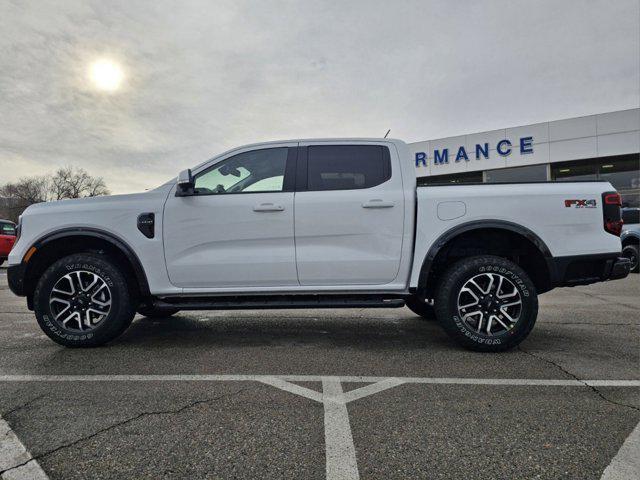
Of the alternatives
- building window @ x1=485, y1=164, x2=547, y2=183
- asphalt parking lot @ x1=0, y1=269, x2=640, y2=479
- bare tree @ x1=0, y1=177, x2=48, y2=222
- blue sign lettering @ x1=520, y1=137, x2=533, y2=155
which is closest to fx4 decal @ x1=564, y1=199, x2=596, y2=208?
asphalt parking lot @ x1=0, y1=269, x2=640, y2=479

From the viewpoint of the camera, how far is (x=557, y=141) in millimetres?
19359

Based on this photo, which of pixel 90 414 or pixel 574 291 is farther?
pixel 574 291

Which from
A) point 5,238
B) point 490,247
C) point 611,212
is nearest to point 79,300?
point 490,247

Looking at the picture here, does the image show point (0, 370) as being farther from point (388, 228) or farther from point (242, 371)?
point (388, 228)

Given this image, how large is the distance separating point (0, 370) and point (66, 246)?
1.28 metres

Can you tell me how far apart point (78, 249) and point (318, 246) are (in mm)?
2422

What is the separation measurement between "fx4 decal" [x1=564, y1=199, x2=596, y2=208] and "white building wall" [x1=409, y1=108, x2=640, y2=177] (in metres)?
14.6

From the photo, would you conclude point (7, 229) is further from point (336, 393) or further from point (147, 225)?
point (336, 393)

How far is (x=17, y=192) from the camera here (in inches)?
2980

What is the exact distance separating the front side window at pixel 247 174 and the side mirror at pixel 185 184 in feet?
0.25

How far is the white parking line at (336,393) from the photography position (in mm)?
1860

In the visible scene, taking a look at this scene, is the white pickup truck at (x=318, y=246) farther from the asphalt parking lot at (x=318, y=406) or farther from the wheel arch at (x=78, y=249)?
→ the asphalt parking lot at (x=318, y=406)

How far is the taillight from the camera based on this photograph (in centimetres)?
372

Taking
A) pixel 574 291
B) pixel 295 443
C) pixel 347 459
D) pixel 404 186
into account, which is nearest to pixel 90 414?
pixel 295 443
